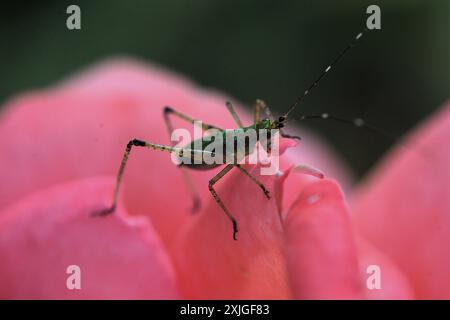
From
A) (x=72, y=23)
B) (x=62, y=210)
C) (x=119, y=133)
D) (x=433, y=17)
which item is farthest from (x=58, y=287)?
(x=433, y=17)

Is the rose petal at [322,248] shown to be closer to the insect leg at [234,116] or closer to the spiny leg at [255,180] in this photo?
the spiny leg at [255,180]

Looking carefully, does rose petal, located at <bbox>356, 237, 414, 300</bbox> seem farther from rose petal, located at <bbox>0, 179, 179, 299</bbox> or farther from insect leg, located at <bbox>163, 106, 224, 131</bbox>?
insect leg, located at <bbox>163, 106, 224, 131</bbox>

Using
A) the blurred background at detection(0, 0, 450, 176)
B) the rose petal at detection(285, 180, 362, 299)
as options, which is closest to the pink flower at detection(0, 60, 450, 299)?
the rose petal at detection(285, 180, 362, 299)

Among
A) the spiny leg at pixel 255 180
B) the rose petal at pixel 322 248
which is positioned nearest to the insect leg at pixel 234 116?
the spiny leg at pixel 255 180

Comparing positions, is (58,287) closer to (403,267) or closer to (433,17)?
(403,267)

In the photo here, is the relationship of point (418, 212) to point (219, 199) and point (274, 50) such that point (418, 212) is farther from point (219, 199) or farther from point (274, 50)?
point (274, 50)
